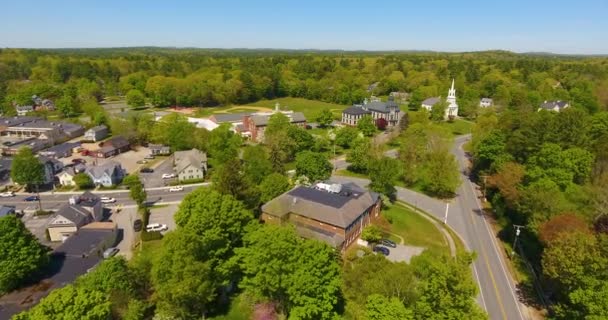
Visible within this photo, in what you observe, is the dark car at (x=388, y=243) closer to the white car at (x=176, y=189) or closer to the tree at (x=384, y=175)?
the tree at (x=384, y=175)

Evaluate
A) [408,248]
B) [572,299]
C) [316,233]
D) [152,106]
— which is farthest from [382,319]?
[152,106]

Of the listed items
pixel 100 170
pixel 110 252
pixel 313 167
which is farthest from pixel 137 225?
pixel 313 167

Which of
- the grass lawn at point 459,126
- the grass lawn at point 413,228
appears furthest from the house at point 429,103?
the grass lawn at point 413,228

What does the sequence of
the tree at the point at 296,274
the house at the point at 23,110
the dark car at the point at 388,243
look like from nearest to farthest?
the tree at the point at 296,274, the dark car at the point at 388,243, the house at the point at 23,110

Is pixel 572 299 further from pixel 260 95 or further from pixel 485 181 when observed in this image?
pixel 260 95

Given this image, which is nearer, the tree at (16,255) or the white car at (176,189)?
the tree at (16,255)

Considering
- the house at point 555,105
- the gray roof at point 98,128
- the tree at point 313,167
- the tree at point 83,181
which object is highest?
the house at point 555,105

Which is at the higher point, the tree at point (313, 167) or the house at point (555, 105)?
the house at point (555, 105)

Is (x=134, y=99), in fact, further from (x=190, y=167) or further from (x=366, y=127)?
(x=366, y=127)

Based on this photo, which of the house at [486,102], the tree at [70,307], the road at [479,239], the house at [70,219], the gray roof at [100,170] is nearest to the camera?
the tree at [70,307]
